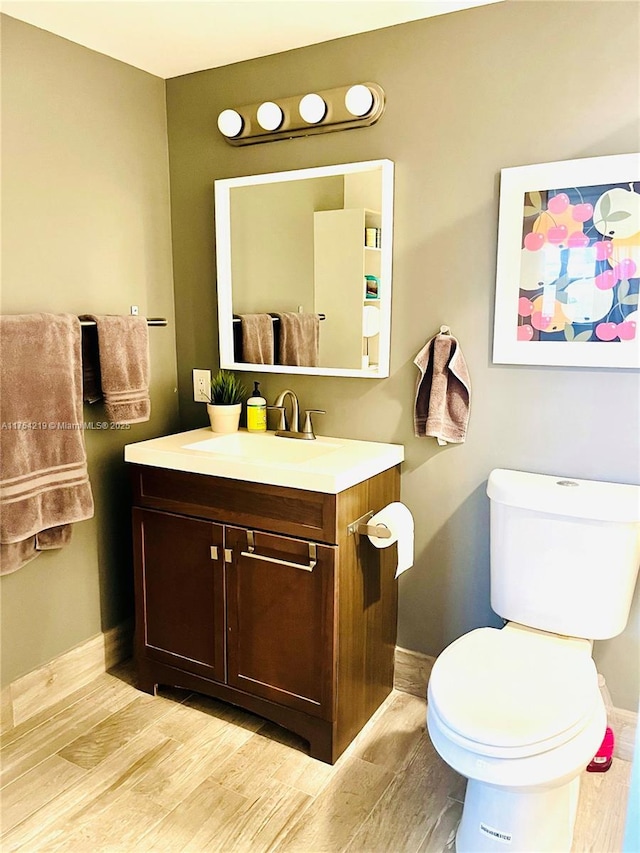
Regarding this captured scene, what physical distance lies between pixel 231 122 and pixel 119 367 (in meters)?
0.96

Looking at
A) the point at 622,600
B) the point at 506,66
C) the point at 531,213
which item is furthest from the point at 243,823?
the point at 506,66

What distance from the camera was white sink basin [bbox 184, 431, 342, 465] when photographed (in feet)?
7.47

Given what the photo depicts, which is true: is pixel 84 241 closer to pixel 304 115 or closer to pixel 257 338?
pixel 257 338

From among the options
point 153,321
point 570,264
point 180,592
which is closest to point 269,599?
point 180,592

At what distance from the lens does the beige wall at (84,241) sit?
2070 mm

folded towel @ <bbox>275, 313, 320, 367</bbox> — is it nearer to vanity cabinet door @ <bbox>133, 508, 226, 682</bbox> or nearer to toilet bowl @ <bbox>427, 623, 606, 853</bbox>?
vanity cabinet door @ <bbox>133, 508, 226, 682</bbox>

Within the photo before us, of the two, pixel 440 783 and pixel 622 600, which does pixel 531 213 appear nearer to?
pixel 622 600

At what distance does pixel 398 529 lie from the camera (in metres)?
2.03

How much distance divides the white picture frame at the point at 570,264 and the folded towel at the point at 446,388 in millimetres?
138

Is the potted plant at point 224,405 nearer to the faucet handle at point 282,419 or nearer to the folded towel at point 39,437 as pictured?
the faucet handle at point 282,419

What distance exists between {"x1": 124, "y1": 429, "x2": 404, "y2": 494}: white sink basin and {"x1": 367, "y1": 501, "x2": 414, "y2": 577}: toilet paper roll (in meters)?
0.13

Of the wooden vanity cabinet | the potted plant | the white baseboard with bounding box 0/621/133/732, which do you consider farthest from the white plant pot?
the white baseboard with bounding box 0/621/133/732

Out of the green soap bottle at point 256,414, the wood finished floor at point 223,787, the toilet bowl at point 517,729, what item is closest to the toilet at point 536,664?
the toilet bowl at point 517,729

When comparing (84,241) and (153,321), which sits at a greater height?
(84,241)
